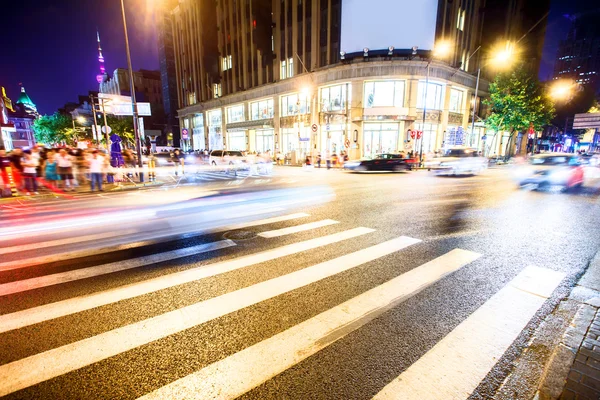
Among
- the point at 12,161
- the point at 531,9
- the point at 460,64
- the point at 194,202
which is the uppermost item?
the point at 531,9

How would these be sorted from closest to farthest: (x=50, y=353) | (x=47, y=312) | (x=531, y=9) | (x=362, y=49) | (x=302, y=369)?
(x=302, y=369) → (x=50, y=353) → (x=47, y=312) → (x=362, y=49) → (x=531, y=9)

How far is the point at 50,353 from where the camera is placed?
8.45 ft

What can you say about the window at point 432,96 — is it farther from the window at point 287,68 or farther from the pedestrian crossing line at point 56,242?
the pedestrian crossing line at point 56,242

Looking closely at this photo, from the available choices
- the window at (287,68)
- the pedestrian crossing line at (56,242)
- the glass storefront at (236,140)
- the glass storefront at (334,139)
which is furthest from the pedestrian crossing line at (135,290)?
the glass storefront at (236,140)

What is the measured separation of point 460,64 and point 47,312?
3966 cm

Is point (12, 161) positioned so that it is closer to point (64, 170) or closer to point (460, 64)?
point (64, 170)

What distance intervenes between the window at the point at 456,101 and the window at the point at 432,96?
300 centimetres

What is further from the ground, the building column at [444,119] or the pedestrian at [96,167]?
the building column at [444,119]

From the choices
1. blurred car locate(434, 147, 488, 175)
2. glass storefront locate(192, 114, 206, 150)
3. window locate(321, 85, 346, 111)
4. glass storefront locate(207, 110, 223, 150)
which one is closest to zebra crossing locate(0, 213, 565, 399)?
blurred car locate(434, 147, 488, 175)

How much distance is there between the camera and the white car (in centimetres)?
1919

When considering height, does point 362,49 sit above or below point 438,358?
above

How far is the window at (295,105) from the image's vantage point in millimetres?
34969

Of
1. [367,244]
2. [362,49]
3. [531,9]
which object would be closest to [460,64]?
[362,49]

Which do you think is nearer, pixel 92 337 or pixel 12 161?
pixel 92 337
